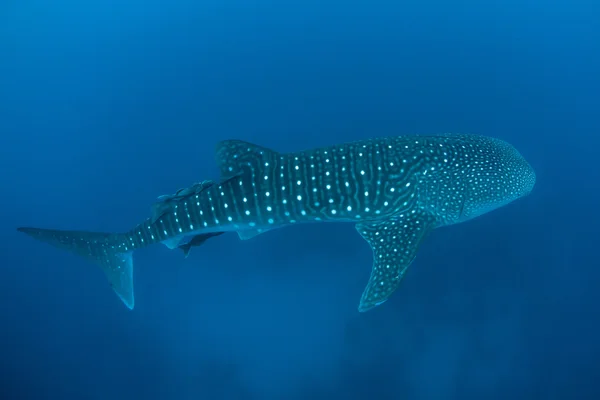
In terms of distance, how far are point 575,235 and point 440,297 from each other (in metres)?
2.79

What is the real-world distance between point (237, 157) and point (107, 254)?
2034 millimetres

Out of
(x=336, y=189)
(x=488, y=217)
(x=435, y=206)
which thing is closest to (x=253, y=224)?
(x=336, y=189)

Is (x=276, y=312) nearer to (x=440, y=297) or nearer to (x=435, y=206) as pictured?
(x=440, y=297)

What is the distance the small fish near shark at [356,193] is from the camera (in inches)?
177

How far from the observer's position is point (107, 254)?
4988mm

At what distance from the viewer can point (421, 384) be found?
6.37 m

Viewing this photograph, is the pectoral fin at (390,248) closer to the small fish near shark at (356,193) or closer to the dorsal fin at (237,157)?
the small fish near shark at (356,193)

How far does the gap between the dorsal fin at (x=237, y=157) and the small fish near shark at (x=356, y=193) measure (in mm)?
11

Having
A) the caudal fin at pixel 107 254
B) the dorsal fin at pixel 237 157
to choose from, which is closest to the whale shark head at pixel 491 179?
the dorsal fin at pixel 237 157

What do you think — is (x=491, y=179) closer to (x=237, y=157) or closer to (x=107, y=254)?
(x=237, y=157)

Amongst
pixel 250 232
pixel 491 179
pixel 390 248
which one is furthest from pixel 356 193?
pixel 491 179

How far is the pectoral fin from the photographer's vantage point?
4.27m

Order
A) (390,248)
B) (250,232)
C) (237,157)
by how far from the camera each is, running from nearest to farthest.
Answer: (390,248) → (237,157) → (250,232)

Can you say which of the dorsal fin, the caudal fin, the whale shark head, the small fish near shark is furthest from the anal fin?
the whale shark head
